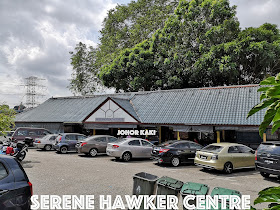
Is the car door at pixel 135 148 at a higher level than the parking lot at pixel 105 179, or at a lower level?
higher

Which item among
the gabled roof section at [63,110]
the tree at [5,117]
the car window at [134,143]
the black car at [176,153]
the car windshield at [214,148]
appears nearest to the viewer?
the car windshield at [214,148]

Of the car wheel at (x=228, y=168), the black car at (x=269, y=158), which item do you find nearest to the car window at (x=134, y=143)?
the car wheel at (x=228, y=168)

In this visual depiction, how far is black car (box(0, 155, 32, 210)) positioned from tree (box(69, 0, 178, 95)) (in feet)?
112

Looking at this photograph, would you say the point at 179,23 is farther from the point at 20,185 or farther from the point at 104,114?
the point at 20,185

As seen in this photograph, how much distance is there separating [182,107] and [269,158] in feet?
37.9

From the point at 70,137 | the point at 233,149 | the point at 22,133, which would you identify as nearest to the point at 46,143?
the point at 70,137

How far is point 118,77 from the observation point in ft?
118

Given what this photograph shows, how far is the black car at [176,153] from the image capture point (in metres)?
14.5

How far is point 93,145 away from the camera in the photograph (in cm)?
1822

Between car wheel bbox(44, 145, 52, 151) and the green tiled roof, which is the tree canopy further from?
car wheel bbox(44, 145, 52, 151)

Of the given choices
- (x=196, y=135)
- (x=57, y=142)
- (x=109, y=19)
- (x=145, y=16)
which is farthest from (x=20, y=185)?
(x=109, y=19)

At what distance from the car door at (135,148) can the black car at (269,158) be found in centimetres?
753

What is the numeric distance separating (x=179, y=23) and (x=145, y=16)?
8405 mm

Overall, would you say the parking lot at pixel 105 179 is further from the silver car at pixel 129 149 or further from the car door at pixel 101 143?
the car door at pixel 101 143
